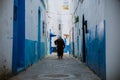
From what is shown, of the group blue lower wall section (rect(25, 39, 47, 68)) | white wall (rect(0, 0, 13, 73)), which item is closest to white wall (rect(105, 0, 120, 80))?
white wall (rect(0, 0, 13, 73))

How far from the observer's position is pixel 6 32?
1070cm

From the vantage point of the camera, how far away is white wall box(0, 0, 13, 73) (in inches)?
413

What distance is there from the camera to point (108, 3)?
9.84 meters

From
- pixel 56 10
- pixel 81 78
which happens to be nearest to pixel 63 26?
pixel 56 10

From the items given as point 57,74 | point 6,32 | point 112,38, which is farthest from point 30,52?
point 112,38

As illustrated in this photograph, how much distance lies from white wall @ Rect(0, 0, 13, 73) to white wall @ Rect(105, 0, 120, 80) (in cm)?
325

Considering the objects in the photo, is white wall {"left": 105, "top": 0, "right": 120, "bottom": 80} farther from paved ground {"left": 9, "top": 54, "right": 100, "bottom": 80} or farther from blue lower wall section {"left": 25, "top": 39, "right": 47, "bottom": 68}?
blue lower wall section {"left": 25, "top": 39, "right": 47, "bottom": 68}

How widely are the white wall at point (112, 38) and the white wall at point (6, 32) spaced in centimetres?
325

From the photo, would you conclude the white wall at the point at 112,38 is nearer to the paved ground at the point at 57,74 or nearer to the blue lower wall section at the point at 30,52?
the paved ground at the point at 57,74

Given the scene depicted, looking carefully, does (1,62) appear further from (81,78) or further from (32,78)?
(81,78)

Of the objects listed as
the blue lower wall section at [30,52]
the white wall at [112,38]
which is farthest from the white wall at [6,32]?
the blue lower wall section at [30,52]

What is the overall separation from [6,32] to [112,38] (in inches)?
137

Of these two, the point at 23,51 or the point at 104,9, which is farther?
the point at 23,51

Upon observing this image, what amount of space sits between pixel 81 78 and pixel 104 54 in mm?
1766
